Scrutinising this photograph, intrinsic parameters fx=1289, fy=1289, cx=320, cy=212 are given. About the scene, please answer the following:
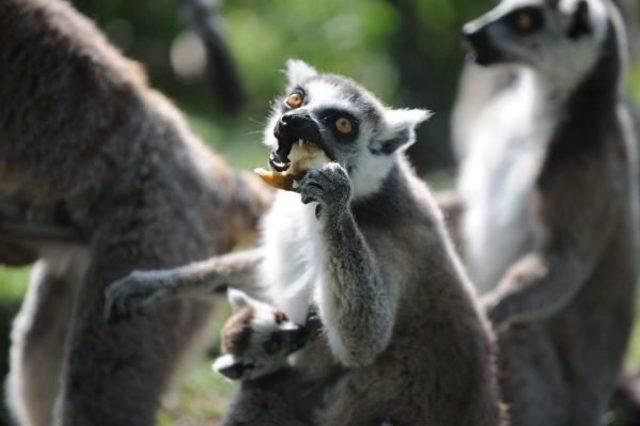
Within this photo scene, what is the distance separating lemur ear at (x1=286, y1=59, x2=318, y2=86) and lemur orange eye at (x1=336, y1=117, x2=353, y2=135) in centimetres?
40

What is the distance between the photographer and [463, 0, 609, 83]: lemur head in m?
7.96

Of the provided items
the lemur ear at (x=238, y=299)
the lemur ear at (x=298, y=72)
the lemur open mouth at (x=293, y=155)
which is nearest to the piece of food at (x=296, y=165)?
the lemur open mouth at (x=293, y=155)

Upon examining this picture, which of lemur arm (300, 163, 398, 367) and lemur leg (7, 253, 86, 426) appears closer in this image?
lemur arm (300, 163, 398, 367)

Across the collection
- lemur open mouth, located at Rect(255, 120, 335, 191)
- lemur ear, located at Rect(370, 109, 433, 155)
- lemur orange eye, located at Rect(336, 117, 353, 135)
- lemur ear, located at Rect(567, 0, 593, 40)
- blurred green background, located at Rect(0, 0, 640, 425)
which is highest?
blurred green background, located at Rect(0, 0, 640, 425)

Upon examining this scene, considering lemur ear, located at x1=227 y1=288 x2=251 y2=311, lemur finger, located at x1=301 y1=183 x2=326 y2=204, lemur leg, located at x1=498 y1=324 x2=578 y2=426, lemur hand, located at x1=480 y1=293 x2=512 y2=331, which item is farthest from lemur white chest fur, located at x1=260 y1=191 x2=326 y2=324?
lemur leg, located at x1=498 y1=324 x2=578 y2=426

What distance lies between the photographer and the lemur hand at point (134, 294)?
616 cm

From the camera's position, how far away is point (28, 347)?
693 centimetres

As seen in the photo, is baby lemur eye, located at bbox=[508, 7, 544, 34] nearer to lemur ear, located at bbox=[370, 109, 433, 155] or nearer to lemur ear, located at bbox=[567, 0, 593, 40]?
lemur ear, located at bbox=[567, 0, 593, 40]

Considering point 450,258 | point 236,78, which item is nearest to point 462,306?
point 450,258

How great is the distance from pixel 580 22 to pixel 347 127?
2910 mm

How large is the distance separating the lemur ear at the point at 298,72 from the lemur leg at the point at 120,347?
108 centimetres

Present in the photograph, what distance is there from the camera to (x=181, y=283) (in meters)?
6.26

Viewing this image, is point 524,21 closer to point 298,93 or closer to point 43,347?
point 298,93

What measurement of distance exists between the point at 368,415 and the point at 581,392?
2.78 metres
